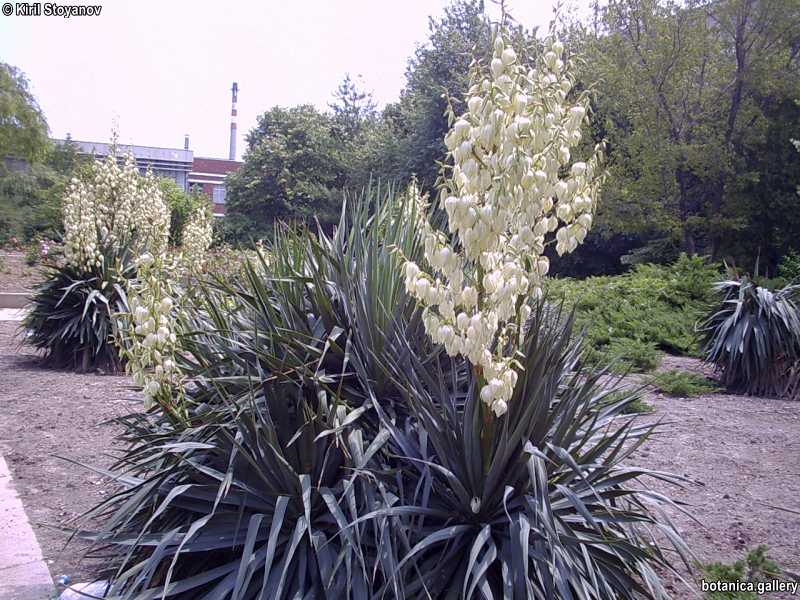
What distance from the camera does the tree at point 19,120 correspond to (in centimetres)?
2359

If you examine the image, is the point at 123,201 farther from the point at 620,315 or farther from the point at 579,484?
the point at 579,484

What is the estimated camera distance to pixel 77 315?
328 inches

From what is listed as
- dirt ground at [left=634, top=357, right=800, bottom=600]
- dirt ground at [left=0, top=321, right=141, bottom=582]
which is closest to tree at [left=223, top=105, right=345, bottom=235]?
dirt ground at [left=0, top=321, right=141, bottom=582]

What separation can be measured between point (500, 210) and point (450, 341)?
1.64ft

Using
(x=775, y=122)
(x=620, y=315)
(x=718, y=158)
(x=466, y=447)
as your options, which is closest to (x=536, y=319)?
(x=466, y=447)

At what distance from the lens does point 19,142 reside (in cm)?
2419

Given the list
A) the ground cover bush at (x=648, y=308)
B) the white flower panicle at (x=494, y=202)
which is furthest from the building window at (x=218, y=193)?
the white flower panicle at (x=494, y=202)

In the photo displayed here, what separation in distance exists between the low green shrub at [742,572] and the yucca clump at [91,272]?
6.37m

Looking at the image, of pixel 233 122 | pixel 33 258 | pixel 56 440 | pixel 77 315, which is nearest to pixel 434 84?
pixel 33 258

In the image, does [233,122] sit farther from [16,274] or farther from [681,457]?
[681,457]

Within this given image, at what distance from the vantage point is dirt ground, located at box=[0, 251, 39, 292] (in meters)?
16.5

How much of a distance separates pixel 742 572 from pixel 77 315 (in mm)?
7299

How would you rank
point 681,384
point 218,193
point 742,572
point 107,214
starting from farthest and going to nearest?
point 218,193, point 107,214, point 681,384, point 742,572

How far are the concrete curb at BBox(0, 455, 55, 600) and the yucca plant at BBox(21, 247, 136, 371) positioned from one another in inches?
162
